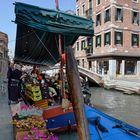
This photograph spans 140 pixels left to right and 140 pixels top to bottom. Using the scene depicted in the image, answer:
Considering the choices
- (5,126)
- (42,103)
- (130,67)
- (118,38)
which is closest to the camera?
(5,126)

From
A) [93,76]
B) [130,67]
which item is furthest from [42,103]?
[130,67]

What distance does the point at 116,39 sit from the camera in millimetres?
25609

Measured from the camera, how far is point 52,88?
852 centimetres

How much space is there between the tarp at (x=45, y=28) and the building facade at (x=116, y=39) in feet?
56.4

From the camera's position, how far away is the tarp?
621cm

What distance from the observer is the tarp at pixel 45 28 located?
6.21 m

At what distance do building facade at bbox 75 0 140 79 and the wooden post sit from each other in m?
22.3

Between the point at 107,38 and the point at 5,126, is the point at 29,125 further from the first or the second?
the point at 107,38

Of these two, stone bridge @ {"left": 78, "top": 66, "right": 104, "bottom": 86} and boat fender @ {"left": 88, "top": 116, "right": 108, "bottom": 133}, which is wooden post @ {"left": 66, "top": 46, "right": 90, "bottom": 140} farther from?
stone bridge @ {"left": 78, "top": 66, "right": 104, "bottom": 86}

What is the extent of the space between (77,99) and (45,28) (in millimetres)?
4566

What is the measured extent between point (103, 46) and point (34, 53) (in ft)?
62.4

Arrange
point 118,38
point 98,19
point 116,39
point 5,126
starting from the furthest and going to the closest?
point 98,19 < point 118,38 < point 116,39 < point 5,126

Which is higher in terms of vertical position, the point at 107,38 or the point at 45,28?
the point at 107,38

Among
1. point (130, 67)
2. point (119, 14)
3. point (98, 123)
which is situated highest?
point (119, 14)
